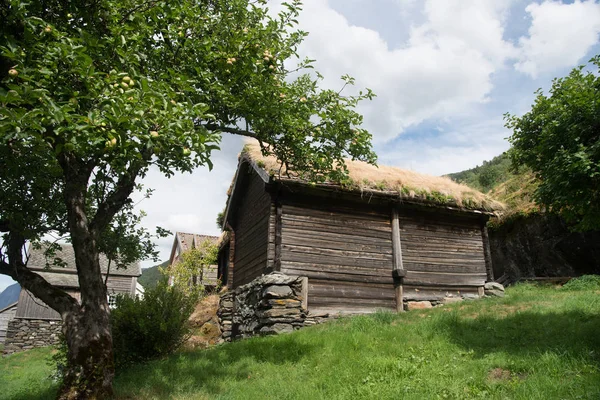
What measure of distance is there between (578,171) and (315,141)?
15.0 feet

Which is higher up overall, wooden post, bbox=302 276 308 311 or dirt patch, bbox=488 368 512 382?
wooden post, bbox=302 276 308 311

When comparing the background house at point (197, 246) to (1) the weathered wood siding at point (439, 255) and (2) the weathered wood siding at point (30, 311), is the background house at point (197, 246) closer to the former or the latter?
(2) the weathered wood siding at point (30, 311)

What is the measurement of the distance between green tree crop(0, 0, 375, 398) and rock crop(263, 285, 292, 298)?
394 centimetres

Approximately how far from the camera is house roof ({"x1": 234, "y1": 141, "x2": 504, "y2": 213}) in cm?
1228

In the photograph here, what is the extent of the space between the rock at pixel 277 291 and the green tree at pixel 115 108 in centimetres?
394

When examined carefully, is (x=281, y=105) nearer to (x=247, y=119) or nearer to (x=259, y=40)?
(x=247, y=119)

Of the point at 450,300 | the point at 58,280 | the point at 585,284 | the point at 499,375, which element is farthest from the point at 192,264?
the point at 499,375

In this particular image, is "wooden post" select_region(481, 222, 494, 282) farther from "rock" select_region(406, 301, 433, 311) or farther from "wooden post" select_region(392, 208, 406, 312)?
"wooden post" select_region(392, 208, 406, 312)

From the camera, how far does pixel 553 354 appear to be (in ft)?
20.1

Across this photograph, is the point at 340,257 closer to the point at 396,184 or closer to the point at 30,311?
the point at 396,184

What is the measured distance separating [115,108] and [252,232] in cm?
1073

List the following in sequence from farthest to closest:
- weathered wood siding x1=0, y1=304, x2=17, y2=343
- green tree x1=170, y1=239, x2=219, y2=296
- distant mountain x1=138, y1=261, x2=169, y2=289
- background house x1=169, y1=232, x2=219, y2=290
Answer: weathered wood siding x1=0, y1=304, x2=17, y2=343
background house x1=169, y1=232, x2=219, y2=290
green tree x1=170, y1=239, x2=219, y2=296
distant mountain x1=138, y1=261, x2=169, y2=289

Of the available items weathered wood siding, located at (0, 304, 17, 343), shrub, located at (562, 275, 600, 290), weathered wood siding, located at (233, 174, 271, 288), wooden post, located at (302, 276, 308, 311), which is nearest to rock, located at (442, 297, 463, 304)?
shrub, located at (562, 275, 600, 290)

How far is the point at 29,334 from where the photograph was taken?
2666cm
